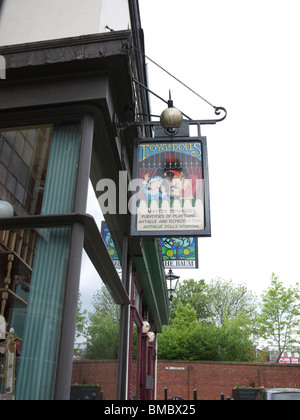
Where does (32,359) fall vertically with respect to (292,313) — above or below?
below

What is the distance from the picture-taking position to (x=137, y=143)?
502 centimetres

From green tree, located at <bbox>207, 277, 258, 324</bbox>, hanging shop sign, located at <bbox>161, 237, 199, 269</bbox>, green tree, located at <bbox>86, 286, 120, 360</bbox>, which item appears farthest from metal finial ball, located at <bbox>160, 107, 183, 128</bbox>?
green tree, located at <bbox>207, 277, 258, 324</bbox>

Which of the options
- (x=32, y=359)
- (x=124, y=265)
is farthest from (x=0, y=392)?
(x=124, y=265)

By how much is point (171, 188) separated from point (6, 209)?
181 centimetres

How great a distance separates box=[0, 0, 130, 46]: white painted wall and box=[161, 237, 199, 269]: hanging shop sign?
8.45 m

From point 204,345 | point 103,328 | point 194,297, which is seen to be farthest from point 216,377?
point 194,297

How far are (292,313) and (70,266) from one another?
36675mm

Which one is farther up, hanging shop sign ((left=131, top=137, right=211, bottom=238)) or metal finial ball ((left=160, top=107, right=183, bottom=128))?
metal finial ball ((left=160, top=107, right=183, bottom=128))

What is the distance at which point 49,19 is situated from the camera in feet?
15.3

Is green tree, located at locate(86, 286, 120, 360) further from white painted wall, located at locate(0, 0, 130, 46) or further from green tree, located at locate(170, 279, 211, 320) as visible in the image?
green tree, located at locate(170, 279, 211, 320)

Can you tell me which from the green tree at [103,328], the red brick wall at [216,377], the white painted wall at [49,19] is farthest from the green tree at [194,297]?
the white painted wall at [49,19]

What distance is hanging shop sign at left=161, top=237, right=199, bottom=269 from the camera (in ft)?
40.4

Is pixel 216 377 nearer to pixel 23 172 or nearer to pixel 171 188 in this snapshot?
pixel 171 188
